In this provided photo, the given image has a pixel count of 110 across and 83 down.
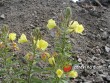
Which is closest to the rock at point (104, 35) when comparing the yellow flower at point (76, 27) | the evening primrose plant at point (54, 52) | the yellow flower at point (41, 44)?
the evening primrose plant at point (54, 52)

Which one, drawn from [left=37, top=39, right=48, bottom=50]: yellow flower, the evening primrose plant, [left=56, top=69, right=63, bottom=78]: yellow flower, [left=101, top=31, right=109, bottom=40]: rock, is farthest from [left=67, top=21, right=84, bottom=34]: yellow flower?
[left=101, top=31, right=109, bottom=40]: rock

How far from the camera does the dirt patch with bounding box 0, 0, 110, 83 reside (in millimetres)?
5705

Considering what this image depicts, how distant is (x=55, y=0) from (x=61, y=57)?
3.75 metres

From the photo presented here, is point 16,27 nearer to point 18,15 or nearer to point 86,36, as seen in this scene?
point 18,15

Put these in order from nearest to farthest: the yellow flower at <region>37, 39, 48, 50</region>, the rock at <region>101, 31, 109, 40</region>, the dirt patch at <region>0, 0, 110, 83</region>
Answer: the yellow flower at <region>37, 39, 48, 50</region>
the dirt patch at <region>0, 0, 110, 83</region>
the rock at <region>101, 31, 109, 40</region>

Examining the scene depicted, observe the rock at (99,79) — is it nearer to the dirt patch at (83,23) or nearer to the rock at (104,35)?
the dirt patch at (83,23)

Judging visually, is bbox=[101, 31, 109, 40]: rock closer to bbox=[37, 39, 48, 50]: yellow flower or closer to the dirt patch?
the dirt patch

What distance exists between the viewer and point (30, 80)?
4.20m

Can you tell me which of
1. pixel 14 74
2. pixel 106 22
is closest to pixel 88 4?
pixel 106 22

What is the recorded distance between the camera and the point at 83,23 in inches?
278

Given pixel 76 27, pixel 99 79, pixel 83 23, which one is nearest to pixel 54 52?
pixel 76 27

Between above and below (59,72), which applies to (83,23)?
below

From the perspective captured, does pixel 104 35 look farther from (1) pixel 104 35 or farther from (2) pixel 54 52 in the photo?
(2) pixel 54 52

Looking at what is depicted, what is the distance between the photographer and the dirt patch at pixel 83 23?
225 inches
